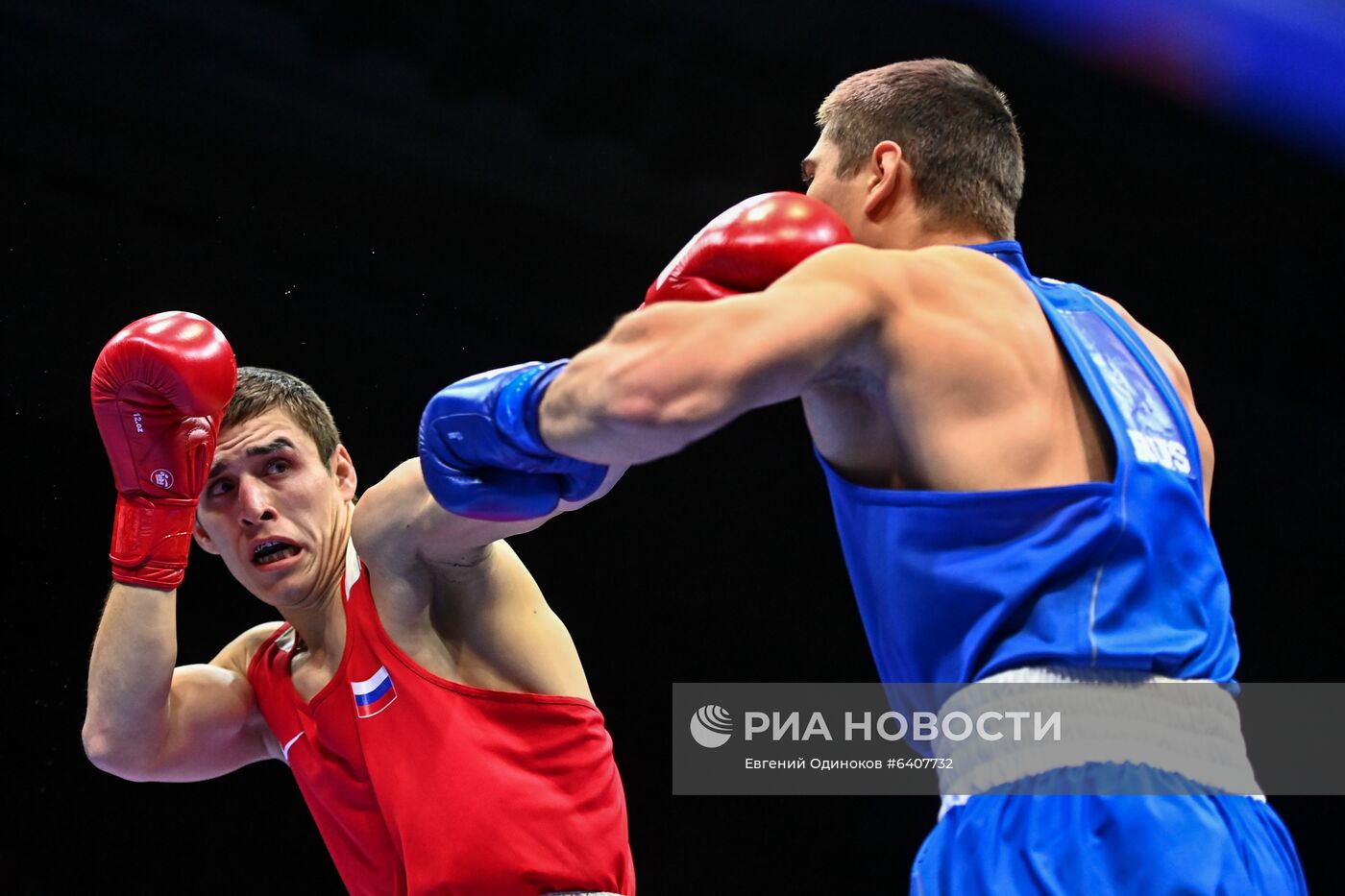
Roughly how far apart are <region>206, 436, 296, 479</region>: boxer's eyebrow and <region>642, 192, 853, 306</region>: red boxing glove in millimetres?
1220

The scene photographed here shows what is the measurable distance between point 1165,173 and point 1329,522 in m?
1.32

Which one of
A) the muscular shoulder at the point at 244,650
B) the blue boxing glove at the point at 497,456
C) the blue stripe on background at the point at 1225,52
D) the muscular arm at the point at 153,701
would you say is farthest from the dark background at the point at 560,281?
the blue boxing glove at the point at 497,456

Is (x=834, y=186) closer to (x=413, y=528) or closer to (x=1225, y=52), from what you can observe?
(x=413, y=528)

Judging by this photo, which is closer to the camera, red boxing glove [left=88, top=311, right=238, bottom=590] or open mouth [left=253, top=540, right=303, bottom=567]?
red boxing glove [left=88, top=311, right=238, bottom=590]

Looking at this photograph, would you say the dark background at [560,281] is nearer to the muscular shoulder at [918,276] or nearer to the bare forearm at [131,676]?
the bare forearm at [131,676]

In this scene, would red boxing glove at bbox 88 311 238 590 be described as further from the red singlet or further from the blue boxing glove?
the blue boxing glove

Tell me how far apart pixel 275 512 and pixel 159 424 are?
0.28 meters

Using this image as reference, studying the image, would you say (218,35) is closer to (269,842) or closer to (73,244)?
(73,244)

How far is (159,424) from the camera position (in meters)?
2.61

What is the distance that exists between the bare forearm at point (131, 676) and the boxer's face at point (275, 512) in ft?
0.56

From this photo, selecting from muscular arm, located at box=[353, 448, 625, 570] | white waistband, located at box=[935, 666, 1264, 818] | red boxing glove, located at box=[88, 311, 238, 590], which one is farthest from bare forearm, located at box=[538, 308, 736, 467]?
red boxing glove, located at box=[88, 311, 238, 590]

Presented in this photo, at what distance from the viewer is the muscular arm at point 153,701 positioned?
2645 mm

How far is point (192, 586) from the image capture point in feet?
14.0

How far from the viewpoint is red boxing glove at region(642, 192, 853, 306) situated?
1.70m
